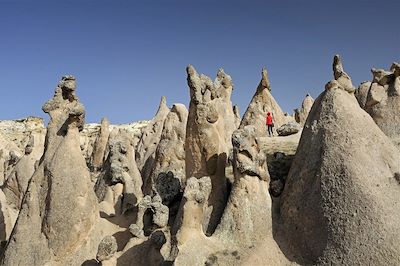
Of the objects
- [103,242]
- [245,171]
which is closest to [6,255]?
[103,242]

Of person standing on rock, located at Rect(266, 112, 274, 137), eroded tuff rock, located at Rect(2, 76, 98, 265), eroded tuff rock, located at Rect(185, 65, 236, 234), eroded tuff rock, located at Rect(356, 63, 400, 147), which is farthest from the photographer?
person standing on rock, located at Rect(266, 112, 274, 137)

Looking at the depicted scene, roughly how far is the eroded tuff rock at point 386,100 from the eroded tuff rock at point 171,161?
6805 millimetres

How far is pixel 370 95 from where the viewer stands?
14.8 metres

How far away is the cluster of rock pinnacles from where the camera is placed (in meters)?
8.76

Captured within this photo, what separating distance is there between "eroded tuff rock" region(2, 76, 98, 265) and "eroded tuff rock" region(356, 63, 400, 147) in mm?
9537

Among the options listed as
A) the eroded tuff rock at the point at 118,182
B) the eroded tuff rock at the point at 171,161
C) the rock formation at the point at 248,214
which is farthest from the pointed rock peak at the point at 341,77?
the eroded tuff rock at the point at 118,182

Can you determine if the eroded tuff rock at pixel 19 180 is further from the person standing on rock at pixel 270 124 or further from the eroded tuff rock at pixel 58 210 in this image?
the person standing on rock at pixel 270 124

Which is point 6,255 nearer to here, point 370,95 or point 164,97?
point 370,95

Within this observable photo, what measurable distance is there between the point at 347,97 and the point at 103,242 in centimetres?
672

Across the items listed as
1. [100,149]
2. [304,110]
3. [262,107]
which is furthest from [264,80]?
[100,149]

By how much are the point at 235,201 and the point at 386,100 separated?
7.70 meters

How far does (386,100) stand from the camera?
14719mm

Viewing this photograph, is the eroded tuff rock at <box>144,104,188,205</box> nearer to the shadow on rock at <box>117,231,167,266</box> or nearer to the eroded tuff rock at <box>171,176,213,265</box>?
the shadow on rock at <box>117,231,167,266</box>

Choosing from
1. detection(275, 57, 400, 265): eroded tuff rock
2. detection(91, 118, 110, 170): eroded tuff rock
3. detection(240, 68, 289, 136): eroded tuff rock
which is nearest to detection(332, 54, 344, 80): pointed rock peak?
detection(275, 57, 400, 265): eroded tuff rock
